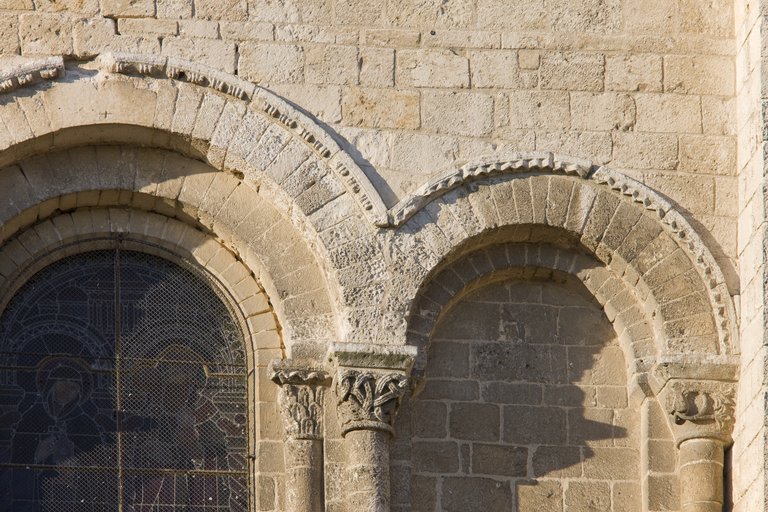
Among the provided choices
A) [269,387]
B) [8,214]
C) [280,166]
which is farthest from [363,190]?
[8,214]

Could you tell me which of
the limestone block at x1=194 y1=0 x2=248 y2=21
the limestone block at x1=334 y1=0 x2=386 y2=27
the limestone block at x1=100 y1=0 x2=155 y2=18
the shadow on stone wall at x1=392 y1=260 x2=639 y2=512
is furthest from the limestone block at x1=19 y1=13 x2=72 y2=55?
the shadow on stone wall at x1=392 y1=260 x2=639 y2=512

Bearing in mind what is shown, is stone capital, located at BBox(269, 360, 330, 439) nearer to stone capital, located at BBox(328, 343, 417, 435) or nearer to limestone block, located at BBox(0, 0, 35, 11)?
stone capital, located at BBox(328, 343, 417, 435)

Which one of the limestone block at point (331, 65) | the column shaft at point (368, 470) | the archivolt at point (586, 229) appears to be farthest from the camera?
the limestone block at point (331, 65)

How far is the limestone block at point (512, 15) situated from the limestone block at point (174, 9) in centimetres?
194

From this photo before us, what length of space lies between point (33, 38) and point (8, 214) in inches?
45.2

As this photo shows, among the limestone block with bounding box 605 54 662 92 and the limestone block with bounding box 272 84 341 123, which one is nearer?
the limestone block with bounding box 272 84 341 123

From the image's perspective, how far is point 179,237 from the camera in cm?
1415

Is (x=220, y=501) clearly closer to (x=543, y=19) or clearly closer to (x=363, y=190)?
(x=363, y=190)

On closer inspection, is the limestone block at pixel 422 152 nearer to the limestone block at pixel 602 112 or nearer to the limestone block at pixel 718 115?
the limestone block at pixel 602 112

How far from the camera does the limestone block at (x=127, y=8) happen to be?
13.9 m

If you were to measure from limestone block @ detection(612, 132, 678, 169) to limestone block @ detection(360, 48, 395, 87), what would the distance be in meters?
1.54

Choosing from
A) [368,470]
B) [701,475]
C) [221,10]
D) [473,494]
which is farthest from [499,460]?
[221,10]

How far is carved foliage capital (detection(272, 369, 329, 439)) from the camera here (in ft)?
44.3

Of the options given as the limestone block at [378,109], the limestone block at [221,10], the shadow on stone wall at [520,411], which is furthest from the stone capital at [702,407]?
the limestone block at [221,10]
